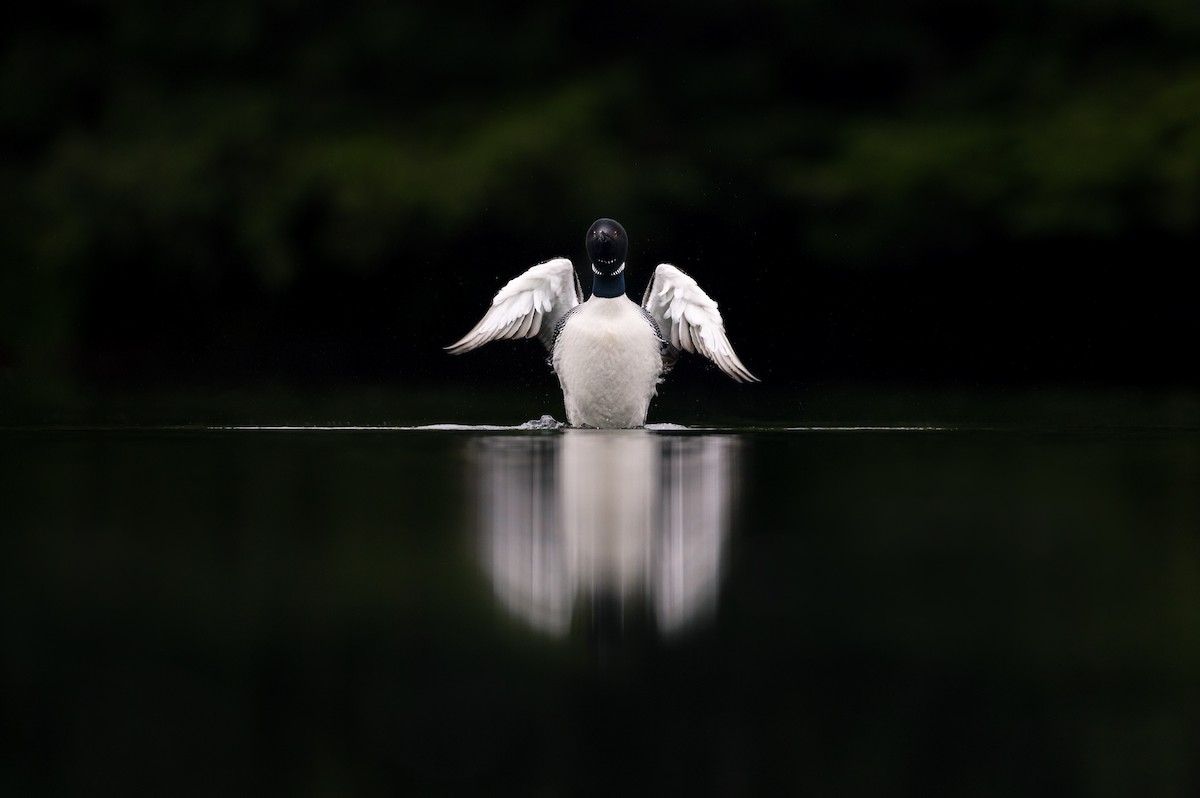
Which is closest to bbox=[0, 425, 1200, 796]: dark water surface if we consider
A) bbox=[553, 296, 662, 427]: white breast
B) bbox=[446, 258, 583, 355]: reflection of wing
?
bbox=[553, 296, 662, 427]: white breast

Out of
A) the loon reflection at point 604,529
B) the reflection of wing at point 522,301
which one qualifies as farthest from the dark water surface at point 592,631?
the reflection of wing at point 522,301

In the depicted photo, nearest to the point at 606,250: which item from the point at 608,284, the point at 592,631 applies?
the point at 608,284

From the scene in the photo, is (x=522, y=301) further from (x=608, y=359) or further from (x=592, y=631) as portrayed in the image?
(x=592, y=631)

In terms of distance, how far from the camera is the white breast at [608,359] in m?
4.11

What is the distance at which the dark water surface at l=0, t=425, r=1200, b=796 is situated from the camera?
0.91 metres

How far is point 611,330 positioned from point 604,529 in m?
2.25

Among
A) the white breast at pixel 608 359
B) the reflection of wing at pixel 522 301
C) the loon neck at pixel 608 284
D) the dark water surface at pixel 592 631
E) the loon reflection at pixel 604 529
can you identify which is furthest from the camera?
the reflection of wing at pixel 522 301

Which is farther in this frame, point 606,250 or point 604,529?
point 606,250

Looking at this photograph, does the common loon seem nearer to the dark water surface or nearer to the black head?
the black head

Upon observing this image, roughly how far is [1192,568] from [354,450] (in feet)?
7.24

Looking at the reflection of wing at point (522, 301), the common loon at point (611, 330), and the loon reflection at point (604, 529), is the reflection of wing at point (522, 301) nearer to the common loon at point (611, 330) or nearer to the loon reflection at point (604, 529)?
the common loon at point (611, 330)

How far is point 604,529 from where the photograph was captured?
1.88 m

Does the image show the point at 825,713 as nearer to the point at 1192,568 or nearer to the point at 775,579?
the point at 775,579

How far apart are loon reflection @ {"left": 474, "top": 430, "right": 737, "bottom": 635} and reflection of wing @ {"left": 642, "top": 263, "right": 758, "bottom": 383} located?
2.63 feet
